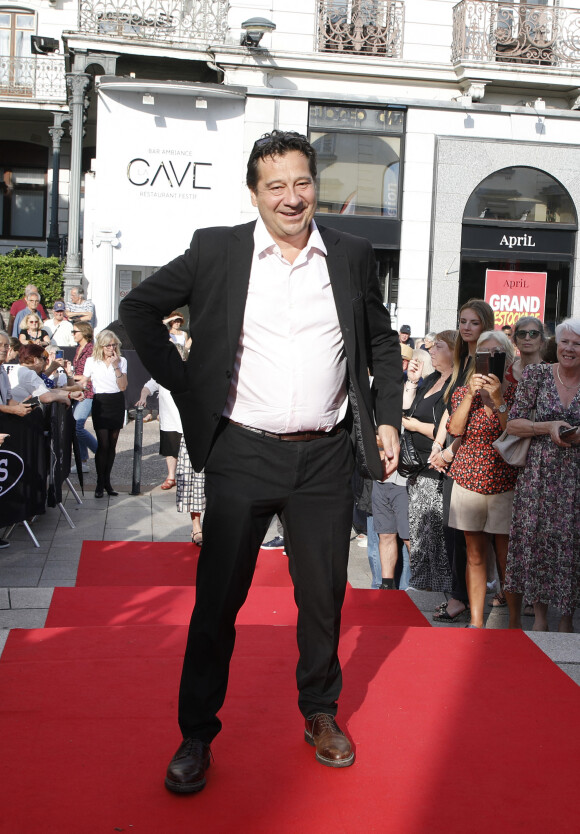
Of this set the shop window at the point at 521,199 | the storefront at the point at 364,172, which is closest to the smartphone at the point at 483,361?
the storefront at the point at 364,172

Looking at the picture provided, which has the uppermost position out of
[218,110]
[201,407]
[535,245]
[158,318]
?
[218,110]

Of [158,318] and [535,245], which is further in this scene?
[535,245]

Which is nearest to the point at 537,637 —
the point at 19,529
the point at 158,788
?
the point at 158,788

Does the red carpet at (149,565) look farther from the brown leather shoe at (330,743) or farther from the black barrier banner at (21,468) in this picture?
the brown leather shoe at (330,743)

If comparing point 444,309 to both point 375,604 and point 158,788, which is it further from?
point 158,788

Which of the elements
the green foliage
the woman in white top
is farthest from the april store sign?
the woman in white top

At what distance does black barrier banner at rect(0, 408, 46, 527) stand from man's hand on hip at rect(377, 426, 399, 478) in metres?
5.10

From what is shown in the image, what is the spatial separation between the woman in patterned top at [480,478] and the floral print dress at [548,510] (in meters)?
0.14

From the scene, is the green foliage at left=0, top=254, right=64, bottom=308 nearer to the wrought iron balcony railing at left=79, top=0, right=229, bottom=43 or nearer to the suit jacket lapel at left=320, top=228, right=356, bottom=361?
the wrought iron balcony railing at left=79, top=0, right=229, bottom=43

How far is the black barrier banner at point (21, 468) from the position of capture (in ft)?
25.4

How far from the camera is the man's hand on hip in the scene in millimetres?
3264

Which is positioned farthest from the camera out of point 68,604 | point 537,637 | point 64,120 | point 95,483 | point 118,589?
point 64,120

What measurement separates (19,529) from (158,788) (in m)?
6.52

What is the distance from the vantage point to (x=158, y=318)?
10.2 ft
